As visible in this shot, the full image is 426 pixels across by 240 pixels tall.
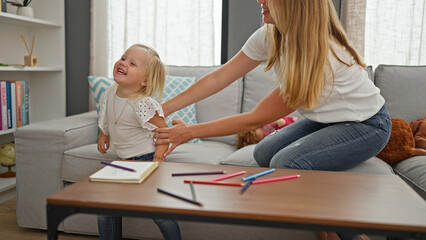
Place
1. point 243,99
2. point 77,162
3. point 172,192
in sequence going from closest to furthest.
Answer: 1. point 172,192
2. point 77,162
3. point 243,99

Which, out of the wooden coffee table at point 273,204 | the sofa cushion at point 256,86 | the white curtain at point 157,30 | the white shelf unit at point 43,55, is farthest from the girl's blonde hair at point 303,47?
the white shelf unit at point 43,55

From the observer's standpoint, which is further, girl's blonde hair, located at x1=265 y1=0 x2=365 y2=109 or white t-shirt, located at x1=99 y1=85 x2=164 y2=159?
white t-shirt, located at x1=99 y1=85 x2=164 y2=159

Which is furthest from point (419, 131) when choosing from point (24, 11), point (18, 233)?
point (24, 11)

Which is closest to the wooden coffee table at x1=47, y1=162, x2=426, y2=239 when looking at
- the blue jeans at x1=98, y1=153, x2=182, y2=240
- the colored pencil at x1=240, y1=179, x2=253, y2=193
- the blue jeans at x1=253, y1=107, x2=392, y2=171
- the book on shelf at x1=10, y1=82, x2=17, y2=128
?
the colored pencil at x1=240, y1=179, x2=253, y2=193

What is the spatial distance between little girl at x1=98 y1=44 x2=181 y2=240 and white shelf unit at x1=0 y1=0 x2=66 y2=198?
132 centimetres

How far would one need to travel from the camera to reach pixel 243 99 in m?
2.50

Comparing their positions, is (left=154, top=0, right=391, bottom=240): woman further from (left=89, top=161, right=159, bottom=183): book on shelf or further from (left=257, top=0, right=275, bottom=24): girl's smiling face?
(left=89, top=161, right=159, bottom=183): book on shelf

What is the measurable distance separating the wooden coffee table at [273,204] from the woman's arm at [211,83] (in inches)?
25.0

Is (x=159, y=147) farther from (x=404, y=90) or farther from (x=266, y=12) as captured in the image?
(x=404, y=90)

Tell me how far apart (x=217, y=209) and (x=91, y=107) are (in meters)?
2.28

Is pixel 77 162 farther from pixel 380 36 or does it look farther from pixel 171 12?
pixel 380 36

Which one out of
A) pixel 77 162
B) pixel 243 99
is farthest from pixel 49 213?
pixel 243 99

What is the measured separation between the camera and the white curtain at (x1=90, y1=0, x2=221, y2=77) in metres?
2.87

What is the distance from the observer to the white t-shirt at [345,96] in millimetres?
1522
